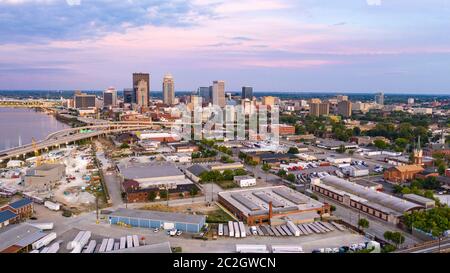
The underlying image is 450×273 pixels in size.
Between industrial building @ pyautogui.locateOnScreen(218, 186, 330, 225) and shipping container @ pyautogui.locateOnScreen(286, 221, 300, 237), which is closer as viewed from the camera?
shipping container @ pyautogui.locateOnScreen(286, 221, 300, 237)

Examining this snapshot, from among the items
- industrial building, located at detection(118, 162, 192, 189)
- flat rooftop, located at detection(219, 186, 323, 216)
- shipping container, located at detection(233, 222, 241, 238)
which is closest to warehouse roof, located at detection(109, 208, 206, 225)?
shipping container, located at detection(233, 222, 241, 238)

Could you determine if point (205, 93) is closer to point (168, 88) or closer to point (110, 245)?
point (168, 88)

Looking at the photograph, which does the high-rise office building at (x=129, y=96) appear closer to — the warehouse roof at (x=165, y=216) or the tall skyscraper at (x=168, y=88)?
the tall skyscraper at (x=168, y=88)

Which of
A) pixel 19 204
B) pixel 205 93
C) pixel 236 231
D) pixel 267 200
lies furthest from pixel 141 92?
pixel 236 231

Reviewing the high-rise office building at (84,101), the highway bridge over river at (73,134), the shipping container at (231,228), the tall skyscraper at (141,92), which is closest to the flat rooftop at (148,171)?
the shipping container at (231,228)

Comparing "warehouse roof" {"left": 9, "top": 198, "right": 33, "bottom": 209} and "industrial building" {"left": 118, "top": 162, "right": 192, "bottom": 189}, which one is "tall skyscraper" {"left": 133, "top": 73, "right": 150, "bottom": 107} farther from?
"warehouse roof" {"left": 9, "top": 198, "right": 33, "bottom": 209}

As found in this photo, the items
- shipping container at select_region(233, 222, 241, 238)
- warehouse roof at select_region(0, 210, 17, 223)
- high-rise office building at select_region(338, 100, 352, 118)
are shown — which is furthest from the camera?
high-rise office building at select_region(338, 100, 352, 118)

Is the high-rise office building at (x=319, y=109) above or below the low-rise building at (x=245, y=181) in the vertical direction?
above
